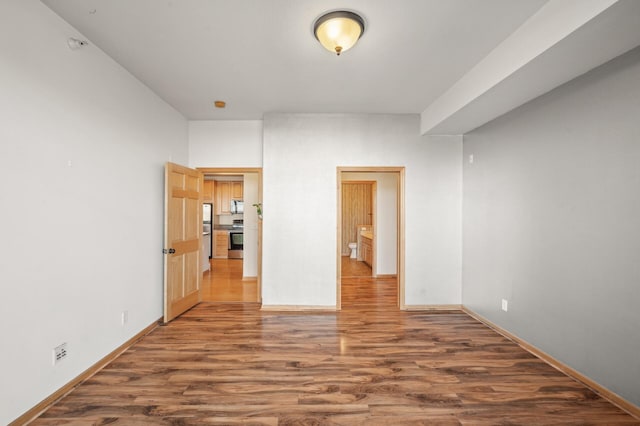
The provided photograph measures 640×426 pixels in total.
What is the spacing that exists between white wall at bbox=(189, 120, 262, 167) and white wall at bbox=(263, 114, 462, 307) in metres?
0.35

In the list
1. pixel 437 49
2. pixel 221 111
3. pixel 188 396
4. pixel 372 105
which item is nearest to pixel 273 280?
pixel 188 396

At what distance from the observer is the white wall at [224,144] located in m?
4.48

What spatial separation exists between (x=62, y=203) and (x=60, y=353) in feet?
3.59

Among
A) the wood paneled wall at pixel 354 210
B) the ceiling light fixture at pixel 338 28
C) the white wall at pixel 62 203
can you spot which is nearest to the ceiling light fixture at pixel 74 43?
the white wall at pixel 62 203

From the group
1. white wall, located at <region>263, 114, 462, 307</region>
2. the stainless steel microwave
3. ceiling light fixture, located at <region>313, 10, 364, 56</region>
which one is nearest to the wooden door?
white wall, located at <region>263, 114, 462, 307</region>

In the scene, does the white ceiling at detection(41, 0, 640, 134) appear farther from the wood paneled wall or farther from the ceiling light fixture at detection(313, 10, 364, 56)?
the wood paneled wall

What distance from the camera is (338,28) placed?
212cm

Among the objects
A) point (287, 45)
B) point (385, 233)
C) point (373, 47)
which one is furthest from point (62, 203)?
point (385, 233)

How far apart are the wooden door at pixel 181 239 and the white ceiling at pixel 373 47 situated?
1.10m

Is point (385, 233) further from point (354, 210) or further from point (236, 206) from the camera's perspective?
point (236, 206)

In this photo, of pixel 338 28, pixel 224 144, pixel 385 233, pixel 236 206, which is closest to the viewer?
pixel 338 28

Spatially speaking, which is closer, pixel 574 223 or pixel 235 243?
pixel 574 223

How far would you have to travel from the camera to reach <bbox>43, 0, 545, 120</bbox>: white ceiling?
81.0 inches

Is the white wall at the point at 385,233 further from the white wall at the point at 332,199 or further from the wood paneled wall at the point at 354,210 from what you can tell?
the wood paneled wall at the point at 354,210
